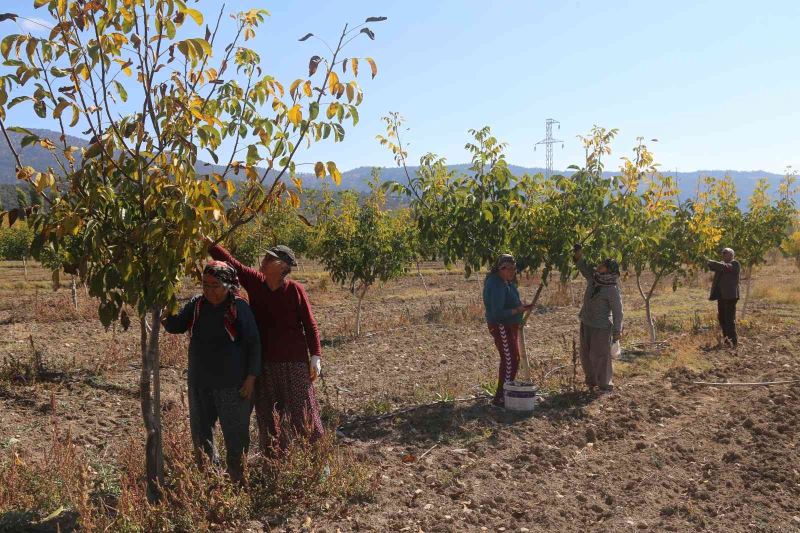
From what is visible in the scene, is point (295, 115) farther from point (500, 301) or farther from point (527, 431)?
point (527, 431)

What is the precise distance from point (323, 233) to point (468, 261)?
763 centimetres

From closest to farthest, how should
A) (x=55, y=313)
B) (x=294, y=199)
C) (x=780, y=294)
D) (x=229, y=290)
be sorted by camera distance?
(x=294, y=199), (x=229, y=290), (x=55, y=313), (x=780, y=294)

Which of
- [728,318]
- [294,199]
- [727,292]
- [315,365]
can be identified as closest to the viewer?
[294,199]

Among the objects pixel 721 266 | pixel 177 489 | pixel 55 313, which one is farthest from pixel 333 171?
pixel 55 313

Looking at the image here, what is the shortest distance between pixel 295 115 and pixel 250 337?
151cm

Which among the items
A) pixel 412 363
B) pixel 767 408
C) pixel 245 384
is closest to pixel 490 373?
pixel 412 363

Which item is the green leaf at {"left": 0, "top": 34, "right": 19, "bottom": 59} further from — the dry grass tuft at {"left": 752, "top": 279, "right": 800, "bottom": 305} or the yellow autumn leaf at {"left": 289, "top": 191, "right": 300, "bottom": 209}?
the dry grass tuft at {"left": 752, "top": 279, "right": 800, "bottom": 305}

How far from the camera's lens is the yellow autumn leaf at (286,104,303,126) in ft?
12.3

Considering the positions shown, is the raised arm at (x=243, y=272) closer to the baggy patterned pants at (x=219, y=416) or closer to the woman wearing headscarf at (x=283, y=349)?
the woman wearing headscarf at (x=283, y=349)

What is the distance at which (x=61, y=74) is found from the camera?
3.49m

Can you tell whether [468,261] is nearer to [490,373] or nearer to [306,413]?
[490,373]

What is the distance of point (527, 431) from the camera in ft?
21.2

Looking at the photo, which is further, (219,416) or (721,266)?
(721,266)

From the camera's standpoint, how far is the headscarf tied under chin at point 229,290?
13.6 feet
